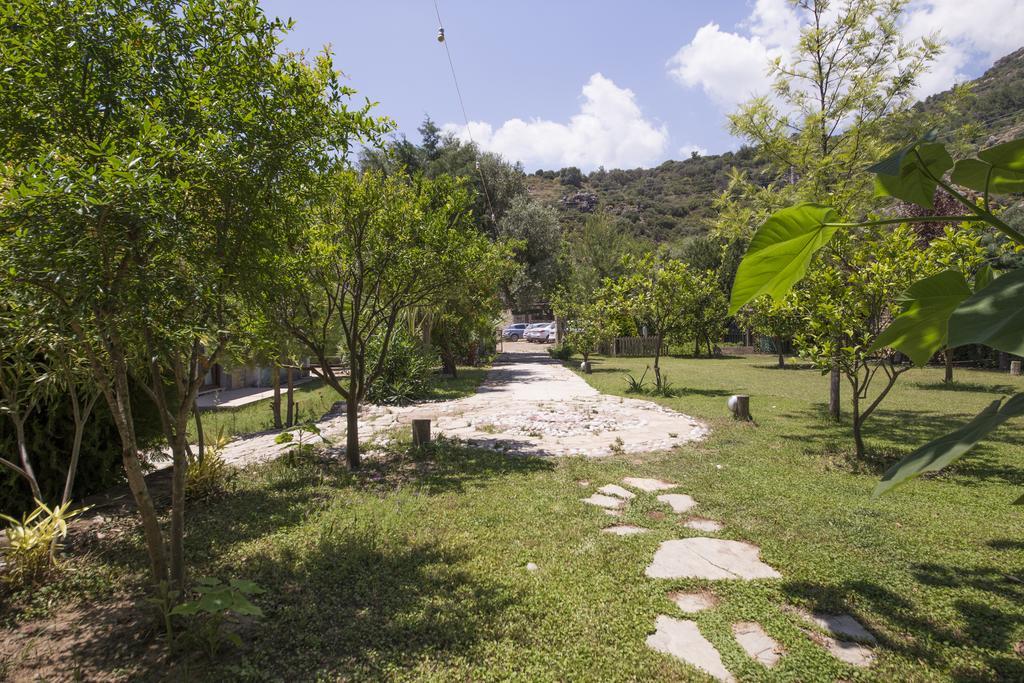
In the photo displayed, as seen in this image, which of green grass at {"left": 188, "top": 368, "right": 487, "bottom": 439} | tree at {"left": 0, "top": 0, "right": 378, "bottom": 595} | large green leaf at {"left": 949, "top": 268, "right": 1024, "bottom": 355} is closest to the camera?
large green leaf at {"left": 949, "top": 268, "right": 1024, "bottom": 355}

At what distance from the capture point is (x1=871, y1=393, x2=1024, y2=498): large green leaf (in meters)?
0.41

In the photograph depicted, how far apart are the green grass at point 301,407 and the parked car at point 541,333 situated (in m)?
20.8

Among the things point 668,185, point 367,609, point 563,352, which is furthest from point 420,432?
point 668,185

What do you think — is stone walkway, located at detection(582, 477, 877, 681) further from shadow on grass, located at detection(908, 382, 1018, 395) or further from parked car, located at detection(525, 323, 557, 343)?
parked car, located at detection(525, 323, 557, 343)

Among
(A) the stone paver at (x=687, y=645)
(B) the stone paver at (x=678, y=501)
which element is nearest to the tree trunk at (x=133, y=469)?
(A) the stone paver at (x=687, y=645)

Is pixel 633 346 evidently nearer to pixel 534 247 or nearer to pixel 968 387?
pixel 534 247

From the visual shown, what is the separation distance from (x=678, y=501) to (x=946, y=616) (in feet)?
7.32

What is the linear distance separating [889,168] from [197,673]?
11.1 ft

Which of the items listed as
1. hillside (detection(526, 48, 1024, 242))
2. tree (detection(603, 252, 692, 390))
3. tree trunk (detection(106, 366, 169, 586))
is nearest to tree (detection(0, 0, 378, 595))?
tree trunk (detection(106, 366, 169, 586))

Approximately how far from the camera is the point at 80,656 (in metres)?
2.82

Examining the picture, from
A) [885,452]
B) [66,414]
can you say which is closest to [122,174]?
[66,414]

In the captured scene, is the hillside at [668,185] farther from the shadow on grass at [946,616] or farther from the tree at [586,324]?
the shadow on grass at [946,616]

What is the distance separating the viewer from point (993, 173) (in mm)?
682

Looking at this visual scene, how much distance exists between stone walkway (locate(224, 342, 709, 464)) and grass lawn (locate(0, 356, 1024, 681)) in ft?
2.77
